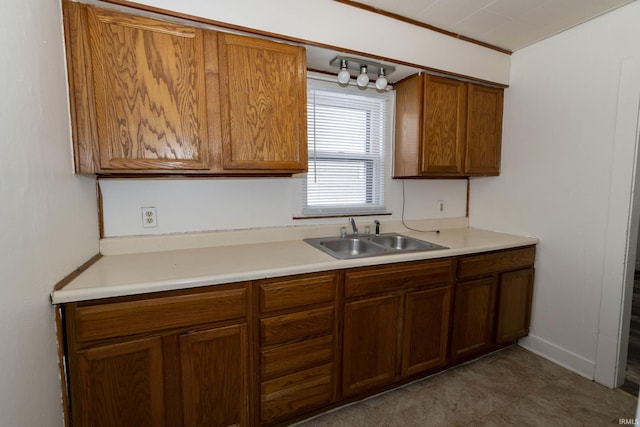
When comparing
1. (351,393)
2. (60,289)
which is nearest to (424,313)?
(351,393)

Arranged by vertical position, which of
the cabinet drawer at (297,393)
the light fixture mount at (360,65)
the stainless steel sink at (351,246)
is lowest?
the cabinet drawer at (297,393)

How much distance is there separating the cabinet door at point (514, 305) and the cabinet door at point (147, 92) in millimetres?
2261

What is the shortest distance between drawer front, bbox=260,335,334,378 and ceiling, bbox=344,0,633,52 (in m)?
2.00

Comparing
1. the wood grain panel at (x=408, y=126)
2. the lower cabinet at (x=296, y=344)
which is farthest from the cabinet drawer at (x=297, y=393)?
the wood grain panel at (x=408, y=126)

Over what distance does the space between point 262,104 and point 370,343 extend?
1.49 meters

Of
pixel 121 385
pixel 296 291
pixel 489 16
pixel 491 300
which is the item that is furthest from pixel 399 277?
pixel 489 16

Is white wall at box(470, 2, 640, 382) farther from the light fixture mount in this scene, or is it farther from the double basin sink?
the light fixture mount

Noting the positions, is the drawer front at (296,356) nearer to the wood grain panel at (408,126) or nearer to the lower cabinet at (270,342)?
the lower cabinet at (270,342)

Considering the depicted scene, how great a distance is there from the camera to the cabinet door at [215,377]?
4.17ft

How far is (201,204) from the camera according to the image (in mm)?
1813

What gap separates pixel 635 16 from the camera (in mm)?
1710

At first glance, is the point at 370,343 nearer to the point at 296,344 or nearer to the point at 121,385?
the point at 296,344

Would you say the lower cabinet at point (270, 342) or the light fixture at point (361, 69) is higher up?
the light fixture at point (361, 69)

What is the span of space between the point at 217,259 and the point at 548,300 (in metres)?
2.43
